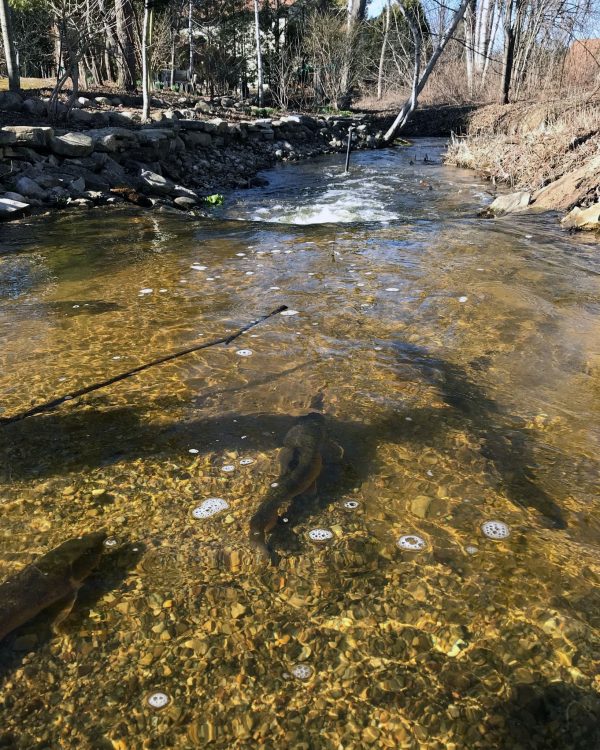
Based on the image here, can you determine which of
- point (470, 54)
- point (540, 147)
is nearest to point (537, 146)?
point (540, 147)

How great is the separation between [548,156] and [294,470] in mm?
12048

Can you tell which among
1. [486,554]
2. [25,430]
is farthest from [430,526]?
[25,430]

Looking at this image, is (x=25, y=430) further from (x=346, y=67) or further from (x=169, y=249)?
(x=346, y=67)

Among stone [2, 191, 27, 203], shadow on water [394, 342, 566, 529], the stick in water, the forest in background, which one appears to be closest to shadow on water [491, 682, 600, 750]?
shadow on water [394, 342, 566, 529]

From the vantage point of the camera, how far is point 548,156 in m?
12.0

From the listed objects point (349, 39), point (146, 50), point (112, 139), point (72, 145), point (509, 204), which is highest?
point (349, 39)

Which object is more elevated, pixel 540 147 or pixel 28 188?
pixel 540 147

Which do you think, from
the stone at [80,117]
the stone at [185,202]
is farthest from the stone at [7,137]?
the stone at [80,117]

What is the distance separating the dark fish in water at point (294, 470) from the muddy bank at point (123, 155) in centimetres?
764

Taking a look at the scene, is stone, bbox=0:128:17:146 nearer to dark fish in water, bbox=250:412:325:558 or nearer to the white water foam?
the white water foam

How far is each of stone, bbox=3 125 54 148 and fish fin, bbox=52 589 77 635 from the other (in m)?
10.1

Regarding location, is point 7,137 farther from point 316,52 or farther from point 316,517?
point 316,52

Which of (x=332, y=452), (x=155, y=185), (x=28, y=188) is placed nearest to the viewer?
(x=332, y=452)

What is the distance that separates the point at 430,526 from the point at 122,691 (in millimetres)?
1366
